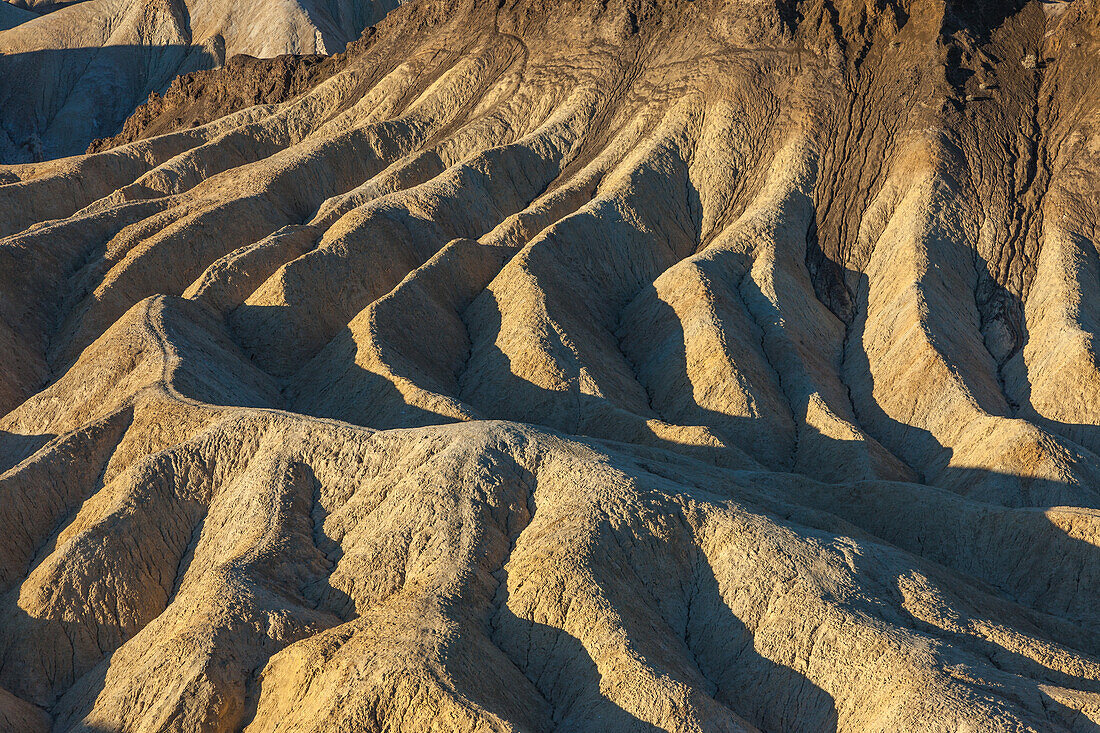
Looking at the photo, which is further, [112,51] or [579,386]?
[112,51]

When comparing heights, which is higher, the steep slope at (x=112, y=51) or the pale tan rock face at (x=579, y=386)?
the steep slope at (x=112, y=51)

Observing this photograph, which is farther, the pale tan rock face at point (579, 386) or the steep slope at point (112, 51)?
the steep slope at point (112, 51)

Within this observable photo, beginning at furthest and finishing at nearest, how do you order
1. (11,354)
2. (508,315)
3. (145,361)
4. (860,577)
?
(508,315) < (11,354) < (145,361) < (860,577)

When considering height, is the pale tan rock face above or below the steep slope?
below

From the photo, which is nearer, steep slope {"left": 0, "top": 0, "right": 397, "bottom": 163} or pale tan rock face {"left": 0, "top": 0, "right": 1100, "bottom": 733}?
pale tan rock face {"left": 0, "top": 0, "right": 1100, "bottom": 733}

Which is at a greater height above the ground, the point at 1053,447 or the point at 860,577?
the point at 1053,447

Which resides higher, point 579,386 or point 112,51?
point 112,51

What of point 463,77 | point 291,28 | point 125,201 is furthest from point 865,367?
point 291,28

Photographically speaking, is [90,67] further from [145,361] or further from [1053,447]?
[1053,447]
